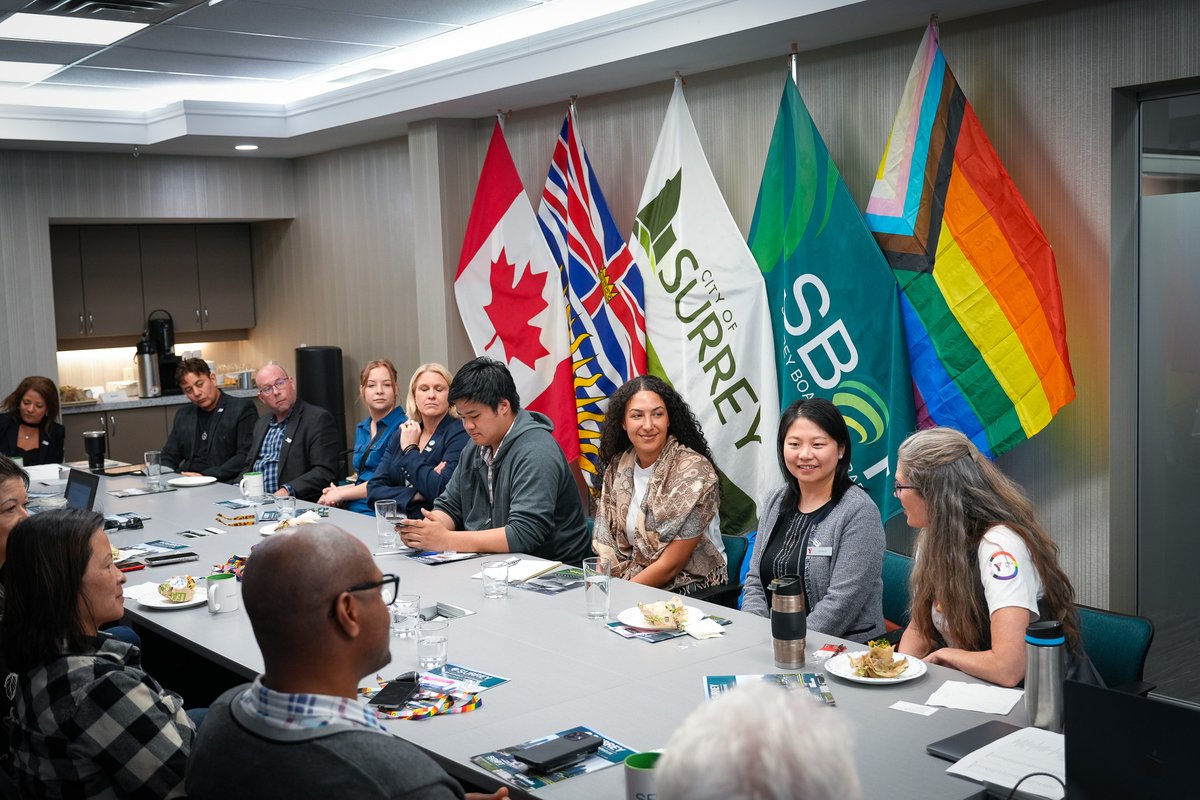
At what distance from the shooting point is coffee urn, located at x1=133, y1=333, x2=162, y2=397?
341 inches

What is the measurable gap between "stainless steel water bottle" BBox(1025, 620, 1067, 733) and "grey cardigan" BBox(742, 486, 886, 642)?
3.29 feet

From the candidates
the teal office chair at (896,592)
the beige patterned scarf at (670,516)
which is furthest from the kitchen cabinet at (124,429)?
the teal office chair at (896,592)

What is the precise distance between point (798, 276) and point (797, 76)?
1.00 m

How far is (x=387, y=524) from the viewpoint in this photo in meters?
4.00

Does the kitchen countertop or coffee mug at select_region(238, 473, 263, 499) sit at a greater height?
the kitchen countertop

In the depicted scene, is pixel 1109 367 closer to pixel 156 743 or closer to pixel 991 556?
pixel 991 556

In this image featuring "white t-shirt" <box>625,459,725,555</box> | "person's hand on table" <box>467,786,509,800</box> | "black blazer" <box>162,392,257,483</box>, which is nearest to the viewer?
"person's hand on table" <box>467,786,509,800</box>

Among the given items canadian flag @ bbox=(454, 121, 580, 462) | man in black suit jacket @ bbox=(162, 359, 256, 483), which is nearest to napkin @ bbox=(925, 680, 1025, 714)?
canadian flag @ bbox=(454, 121, 580, 462)

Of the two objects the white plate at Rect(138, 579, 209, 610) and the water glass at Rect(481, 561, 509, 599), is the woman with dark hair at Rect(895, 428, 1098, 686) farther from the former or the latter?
the white plate at Rect(138, 579, 209, 610)

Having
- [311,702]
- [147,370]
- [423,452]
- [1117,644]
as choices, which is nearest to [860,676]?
[1117,644]

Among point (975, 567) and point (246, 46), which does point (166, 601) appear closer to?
point (975, 567)

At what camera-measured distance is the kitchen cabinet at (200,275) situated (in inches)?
357

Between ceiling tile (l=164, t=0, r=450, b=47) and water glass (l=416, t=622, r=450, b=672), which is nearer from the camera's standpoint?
water glass (l=416, t=622, r=450, b=672)

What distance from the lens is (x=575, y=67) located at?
5.46 metres
